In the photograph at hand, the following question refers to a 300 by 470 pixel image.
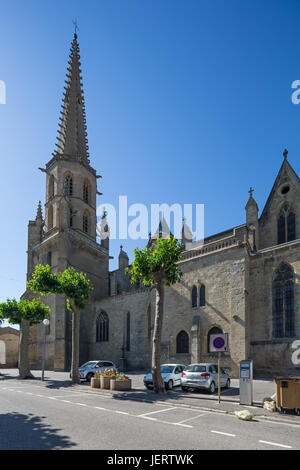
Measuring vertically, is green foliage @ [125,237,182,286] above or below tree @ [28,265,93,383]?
above

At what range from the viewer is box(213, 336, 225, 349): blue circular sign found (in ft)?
44.2

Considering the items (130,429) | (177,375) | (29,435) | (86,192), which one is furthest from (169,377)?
(86,192)

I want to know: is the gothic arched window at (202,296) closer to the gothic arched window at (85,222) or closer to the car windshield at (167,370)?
the car windshield at (167,370)

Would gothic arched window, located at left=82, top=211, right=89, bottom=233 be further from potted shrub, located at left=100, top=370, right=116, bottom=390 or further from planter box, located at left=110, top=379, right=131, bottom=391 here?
planter box, located at left=110, top=379, right=131, bottom=391

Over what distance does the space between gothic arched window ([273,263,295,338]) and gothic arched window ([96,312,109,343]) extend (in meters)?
19.5

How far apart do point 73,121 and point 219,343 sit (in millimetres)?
40658

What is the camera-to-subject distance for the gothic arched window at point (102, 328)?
38125 mm

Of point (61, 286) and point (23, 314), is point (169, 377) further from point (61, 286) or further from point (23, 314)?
point (23, 314)

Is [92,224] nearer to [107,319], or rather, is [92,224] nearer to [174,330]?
[107,319]

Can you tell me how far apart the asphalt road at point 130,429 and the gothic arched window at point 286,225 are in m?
20.6

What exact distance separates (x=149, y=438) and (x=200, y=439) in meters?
1.08

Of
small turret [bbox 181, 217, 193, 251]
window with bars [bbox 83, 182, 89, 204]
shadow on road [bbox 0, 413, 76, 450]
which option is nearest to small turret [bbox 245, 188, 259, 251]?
small turret [bbox 181, 217, 193, 251]

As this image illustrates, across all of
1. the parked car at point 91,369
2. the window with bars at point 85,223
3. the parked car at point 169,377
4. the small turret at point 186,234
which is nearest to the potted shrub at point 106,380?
the parked car at point 169,377
